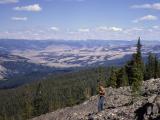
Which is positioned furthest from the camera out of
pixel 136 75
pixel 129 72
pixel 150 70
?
pixel 150 70

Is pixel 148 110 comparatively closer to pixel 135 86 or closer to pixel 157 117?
pixel 157 117

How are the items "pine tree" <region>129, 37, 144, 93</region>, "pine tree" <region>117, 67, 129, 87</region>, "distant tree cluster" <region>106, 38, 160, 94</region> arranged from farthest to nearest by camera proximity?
"pine tree" <region>117, 67, 129, 87</region>
"distant tree cluster" <region>106, 38, 160, 94</region>
"pine tree" <region>129, 37, 144, 93</region>

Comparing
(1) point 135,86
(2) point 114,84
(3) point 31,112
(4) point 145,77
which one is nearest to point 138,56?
(2) point 114,84

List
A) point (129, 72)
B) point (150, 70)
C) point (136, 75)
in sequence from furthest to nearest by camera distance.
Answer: point (150, 70) → point (129, 72) → point (136, 75)

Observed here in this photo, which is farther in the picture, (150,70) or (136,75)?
(150,70)

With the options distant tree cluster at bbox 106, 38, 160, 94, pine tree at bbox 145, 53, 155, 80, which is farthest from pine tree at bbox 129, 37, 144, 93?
pine tree at bbox 145, 53, 155, 80

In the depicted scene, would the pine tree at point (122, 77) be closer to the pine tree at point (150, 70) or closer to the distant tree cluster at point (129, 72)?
the distant tree cluster at point (129, 72)

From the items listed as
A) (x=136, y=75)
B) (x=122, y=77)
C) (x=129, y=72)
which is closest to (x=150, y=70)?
(x=129, y=72)

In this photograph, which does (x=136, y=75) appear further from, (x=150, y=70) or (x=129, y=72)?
(x=150, y=70)

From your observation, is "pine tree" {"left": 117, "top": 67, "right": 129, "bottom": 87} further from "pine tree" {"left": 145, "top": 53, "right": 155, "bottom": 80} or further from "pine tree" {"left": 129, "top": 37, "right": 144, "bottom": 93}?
"pine tree" {"left": 145, "top": 53, "right": 155, "bottom": 80}

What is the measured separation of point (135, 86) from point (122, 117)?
1844cm

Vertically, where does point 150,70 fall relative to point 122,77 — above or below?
above

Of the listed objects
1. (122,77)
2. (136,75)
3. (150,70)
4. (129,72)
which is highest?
(136,75)

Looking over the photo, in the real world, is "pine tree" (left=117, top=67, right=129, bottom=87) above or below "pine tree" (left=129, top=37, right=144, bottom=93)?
below
